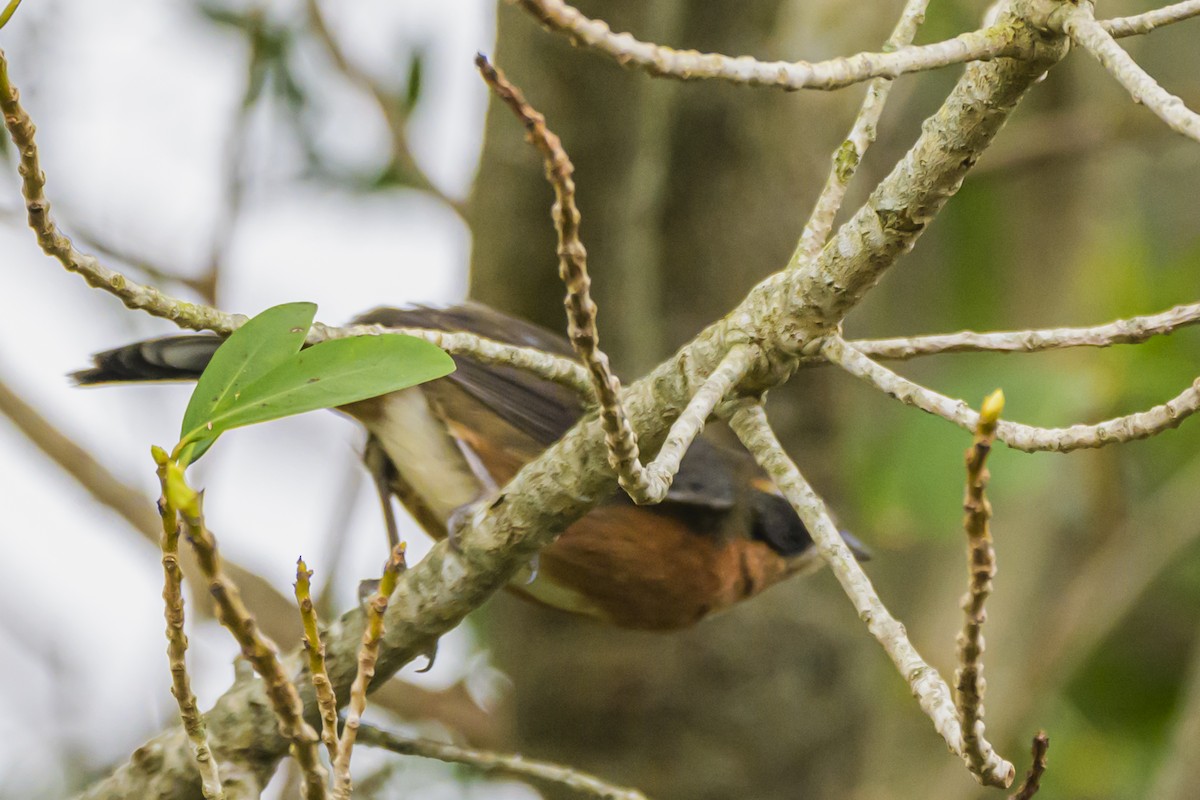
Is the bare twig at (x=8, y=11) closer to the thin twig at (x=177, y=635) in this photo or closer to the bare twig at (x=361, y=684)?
the thin twig at (x=177, y=635)

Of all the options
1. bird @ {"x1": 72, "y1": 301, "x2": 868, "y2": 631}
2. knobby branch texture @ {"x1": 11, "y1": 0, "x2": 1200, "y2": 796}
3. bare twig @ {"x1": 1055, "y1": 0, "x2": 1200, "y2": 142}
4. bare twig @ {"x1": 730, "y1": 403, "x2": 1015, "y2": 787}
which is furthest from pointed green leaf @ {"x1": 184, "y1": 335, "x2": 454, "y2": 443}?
bird @ {"x1": 72, "y1": 301, "x2": 868, "y2": 631}

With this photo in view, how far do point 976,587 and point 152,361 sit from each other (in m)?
1.60

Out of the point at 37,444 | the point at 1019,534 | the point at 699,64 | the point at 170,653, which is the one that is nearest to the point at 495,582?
the point at 170,653

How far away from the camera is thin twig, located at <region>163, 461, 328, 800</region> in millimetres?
954

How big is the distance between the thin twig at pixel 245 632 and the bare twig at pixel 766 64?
17.5 inches

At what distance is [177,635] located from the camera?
Result: 1.11 meters

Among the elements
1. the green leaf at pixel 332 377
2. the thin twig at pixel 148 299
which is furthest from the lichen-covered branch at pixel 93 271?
the green leaf at pixel 332 377

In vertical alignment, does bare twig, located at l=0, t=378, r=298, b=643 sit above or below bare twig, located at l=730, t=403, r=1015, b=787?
above

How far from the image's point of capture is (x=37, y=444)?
132 inches

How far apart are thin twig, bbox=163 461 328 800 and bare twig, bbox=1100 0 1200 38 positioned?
2.99 ft

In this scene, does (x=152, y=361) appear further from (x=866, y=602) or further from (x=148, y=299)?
(x=866, y=602)

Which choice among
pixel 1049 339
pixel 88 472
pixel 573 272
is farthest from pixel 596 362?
pixel 88 472

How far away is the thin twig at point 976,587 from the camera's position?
0.92m

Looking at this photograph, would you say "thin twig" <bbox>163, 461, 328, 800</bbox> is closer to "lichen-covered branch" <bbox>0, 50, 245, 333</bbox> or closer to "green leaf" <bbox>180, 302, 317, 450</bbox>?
"green leaf" <bbox>180, 302, 317, 450</bbox>
